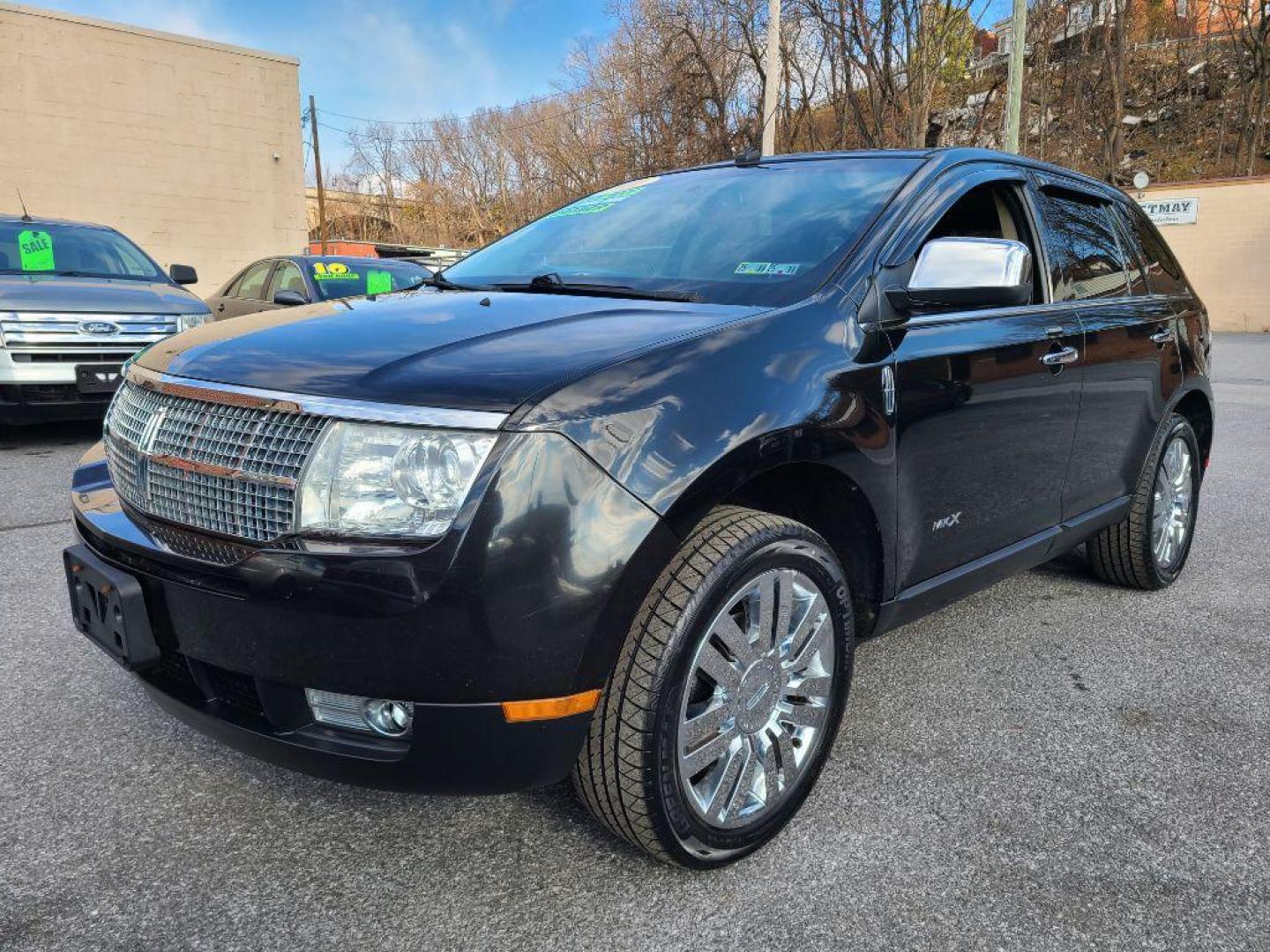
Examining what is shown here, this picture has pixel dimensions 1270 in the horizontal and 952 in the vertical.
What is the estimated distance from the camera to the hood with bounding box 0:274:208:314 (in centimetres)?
631

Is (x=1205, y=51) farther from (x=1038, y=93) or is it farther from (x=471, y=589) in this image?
(x=471, y=589)

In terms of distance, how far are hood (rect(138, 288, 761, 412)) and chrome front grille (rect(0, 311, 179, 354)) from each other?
4.57m

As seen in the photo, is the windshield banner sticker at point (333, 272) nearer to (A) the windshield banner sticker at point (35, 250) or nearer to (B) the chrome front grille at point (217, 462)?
(A) the windshield banner sticker at point (35, 250)

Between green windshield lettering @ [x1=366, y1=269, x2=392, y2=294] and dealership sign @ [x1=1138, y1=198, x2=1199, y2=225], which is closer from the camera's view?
green windshield lettering @ [x1=366, y1=269, x2=392, y2=294]

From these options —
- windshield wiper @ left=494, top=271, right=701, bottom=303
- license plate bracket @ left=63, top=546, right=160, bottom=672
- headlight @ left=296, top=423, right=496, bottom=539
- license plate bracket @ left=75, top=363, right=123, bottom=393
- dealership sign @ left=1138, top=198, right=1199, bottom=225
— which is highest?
dealership sign @ left=1138, top=198, right=1199, bottom=225

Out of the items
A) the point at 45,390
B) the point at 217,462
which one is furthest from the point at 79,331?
the point at 217,462

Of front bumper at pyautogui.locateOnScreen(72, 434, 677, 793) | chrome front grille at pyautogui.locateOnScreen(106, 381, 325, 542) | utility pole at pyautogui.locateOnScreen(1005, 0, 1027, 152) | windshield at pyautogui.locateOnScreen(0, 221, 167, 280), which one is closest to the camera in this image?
front bumper at pyautogui.locateOnScreen(72, 434, 677, 793)

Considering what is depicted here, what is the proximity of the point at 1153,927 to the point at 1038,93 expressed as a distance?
32.9m

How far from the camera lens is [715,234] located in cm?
278

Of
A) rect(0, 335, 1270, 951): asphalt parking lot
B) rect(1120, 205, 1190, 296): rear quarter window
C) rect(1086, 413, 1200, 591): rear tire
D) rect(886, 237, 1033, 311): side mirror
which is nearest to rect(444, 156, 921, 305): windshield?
rect(886, 237, 1033, 311): side mirror

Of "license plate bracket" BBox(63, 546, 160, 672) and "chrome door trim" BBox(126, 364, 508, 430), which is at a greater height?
"chrome door trim" BBox(126, 364, 508, 430)

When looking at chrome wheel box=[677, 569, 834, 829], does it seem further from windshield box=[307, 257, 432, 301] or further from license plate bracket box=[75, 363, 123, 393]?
windshield box=[307, 257, 432, 301]

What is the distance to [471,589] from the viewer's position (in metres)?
1.62

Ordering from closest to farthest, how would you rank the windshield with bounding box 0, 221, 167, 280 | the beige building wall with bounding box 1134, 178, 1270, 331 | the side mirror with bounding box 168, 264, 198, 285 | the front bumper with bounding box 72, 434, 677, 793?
1. the front bumper with bounding box 72, 434, 677, 793
2. the windshield with bounding box 0, 221, 167, 280
3. the side mirror with bounding box 168, 264, 198, 285
4. the beige building wall with bounding box 1134, 178, 1270, 331
